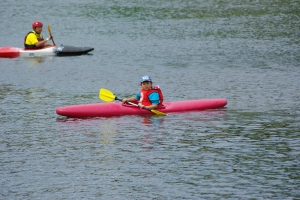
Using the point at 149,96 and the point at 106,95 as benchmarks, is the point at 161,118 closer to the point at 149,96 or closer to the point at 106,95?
the point at 149,96

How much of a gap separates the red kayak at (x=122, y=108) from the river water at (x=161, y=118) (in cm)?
21

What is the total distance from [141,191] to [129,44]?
20410 millimetres

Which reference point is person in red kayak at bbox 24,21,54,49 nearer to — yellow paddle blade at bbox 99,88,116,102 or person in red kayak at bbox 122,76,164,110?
yellow paddle blade at bbox 99,88,116,102

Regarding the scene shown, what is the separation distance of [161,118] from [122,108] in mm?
993

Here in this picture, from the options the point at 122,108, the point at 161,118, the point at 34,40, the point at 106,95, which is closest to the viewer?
the point at 161,118

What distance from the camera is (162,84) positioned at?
79.6ft

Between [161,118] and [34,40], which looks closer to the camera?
[161,118]

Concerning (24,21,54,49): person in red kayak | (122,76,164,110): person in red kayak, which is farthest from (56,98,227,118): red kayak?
(24,21,54,49): person in red kayak

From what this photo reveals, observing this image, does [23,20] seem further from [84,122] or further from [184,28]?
[84,122]

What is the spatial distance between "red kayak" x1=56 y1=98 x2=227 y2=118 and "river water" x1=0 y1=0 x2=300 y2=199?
21cm

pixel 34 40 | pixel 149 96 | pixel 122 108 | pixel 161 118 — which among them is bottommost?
pixel 161 118

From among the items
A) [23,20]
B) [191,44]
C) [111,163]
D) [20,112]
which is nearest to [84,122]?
[20,112]

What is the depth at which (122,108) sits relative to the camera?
19.2m

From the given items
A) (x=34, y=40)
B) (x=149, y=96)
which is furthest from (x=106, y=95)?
(x=34, y=40)
